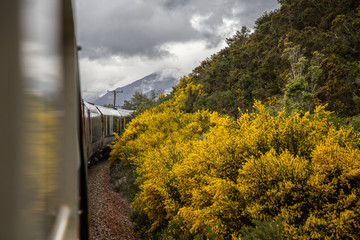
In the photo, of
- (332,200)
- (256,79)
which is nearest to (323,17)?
(256,79)

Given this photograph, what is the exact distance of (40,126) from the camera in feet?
2.72

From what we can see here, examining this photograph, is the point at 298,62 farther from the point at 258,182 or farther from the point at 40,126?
the point at 40,126

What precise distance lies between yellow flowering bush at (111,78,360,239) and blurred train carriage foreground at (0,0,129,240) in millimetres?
4040

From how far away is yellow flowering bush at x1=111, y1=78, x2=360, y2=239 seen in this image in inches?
182

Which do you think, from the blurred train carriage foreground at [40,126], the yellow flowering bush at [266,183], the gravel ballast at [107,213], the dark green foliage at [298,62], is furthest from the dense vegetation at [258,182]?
A: the dark green foliage at [298,62]

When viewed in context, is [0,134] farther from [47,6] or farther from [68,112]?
[68,112]

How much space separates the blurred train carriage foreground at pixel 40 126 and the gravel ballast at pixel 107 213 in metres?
6.75

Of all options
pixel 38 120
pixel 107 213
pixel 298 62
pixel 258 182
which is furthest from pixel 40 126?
pixel 298 62

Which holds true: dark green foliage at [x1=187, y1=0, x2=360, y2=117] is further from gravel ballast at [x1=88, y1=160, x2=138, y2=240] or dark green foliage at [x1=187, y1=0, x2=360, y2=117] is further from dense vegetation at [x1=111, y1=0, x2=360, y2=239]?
gravel ballast at [x1=88, y1=160, x2=138, y2=240]

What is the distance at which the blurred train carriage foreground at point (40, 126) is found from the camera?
1.90ft

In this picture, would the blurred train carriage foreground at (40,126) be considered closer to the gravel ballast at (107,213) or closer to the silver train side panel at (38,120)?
the silver train side panel at (38,120)

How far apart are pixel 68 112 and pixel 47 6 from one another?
58cm

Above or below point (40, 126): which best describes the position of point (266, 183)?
below

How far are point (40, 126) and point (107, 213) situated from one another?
9114 mm
